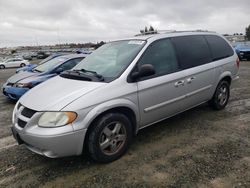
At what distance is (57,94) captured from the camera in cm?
308

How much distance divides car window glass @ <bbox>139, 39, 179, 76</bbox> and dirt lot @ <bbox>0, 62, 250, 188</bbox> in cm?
115

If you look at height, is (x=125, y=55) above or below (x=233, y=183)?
above

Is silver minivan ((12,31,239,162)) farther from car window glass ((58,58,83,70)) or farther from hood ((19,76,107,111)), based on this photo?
car window glass ((58,58,83,70))

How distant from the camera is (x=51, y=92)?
3.21 meters

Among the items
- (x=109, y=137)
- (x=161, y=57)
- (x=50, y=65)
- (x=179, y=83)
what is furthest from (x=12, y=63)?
(x=109, y=137)

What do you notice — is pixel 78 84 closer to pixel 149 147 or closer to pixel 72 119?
pixel 72 119

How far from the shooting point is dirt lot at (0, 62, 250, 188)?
9.14ft

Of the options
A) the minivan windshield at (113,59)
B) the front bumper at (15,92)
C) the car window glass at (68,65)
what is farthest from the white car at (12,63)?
the minivan windshield at (113,59)

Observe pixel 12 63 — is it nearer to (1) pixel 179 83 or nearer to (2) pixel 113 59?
(2) pixel 113 59

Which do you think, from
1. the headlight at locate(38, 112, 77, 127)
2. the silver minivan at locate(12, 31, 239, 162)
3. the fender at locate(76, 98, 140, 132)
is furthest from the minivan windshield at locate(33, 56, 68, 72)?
the headlight at locate(38, 112, 77, 127)

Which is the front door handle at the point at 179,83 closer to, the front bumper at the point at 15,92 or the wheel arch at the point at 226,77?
the wheel arch at the point at 226,77

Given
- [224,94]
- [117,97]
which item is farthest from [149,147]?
[224,94]

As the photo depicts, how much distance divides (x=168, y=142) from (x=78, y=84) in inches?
67.3

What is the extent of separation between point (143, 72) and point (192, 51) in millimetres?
1538
